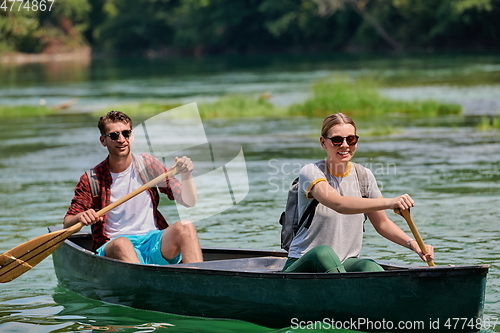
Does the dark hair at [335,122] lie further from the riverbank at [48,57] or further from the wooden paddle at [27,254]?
the riverbank at [48,57]

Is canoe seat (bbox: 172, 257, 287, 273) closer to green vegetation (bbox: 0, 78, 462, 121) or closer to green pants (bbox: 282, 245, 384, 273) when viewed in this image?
green pants (bbox: 282, 245, 384, 273)

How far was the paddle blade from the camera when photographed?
7.00 m

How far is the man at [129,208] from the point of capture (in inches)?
262

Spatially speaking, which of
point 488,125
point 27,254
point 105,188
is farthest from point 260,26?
point 105,188

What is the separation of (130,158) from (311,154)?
9077mm

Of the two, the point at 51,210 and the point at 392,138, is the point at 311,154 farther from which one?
the point at 51,210

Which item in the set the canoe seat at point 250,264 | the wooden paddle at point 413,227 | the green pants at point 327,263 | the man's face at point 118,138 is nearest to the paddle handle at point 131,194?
the man's face at point 118,138

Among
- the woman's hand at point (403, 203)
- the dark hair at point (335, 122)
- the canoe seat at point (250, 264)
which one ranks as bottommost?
the canoe seat at point (250, 264)

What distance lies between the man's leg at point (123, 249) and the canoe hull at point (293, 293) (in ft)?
0.19

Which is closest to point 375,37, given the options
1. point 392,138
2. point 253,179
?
point 392,138

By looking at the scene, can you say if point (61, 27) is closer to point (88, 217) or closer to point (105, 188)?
point (105, 188)

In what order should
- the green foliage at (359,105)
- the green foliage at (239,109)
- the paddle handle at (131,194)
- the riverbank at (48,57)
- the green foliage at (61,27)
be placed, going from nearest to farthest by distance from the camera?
the paddle handle at (131,194) < the green foliage at (359,105) < the green foliage at (239,109) < the riverbank at (48,57) < the green foliage at (61,27)

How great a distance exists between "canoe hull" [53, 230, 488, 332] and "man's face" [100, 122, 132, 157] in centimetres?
85

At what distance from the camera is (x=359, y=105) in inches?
856
